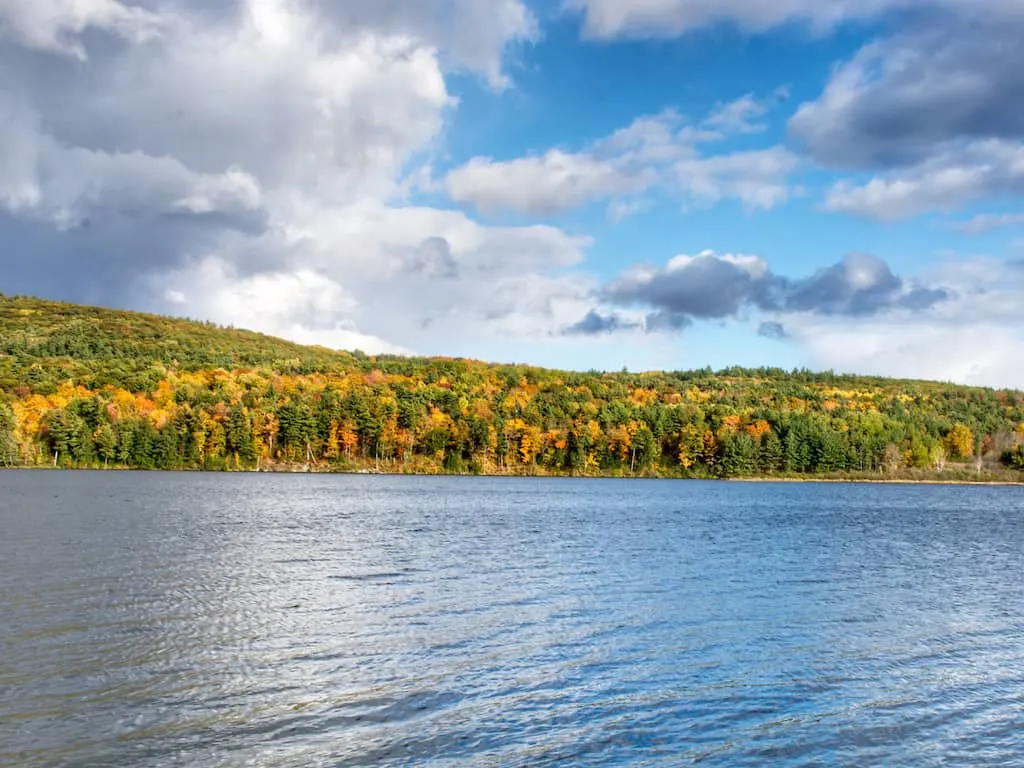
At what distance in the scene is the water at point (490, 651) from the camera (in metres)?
18.2

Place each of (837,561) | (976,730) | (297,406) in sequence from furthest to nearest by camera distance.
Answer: (297,406)
(837,561)
(976,730)

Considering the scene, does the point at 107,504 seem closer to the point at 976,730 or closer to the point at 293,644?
the point at 293,644

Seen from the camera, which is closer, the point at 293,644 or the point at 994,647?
the point at 293,644

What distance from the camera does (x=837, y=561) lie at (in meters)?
53.2

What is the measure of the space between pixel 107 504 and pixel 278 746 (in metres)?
65.8

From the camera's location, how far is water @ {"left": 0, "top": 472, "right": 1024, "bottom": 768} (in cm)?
1825

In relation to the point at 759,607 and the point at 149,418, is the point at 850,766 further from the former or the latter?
the point at 149,418

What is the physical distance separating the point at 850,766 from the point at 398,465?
175 metres

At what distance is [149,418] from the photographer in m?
167

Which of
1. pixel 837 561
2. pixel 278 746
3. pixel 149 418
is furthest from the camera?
pixel 149 418

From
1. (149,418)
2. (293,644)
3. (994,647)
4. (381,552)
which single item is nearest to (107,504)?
(381,552)

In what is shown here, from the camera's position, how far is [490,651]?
1011 inches

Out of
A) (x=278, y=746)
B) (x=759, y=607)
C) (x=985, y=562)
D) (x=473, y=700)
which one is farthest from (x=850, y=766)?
(x=985, y=562)

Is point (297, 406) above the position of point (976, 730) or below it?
above
